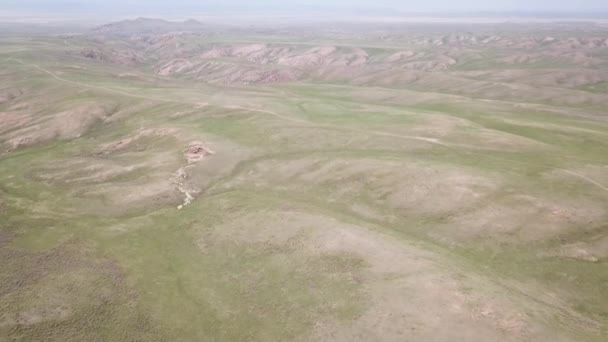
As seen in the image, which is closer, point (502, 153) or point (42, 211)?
point (42, 211)

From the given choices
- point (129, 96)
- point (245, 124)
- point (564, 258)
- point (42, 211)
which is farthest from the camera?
point (129, 96)

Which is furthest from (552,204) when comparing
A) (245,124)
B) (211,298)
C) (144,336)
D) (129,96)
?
(129,96)

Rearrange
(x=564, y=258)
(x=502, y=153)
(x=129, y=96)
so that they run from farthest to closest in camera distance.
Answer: (x=129, y=96), (x=502, y=153), (x=564, y=258)

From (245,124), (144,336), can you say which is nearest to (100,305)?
(144,336)

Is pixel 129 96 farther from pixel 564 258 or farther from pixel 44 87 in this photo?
pixel 564 258

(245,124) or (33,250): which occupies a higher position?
(245,124)

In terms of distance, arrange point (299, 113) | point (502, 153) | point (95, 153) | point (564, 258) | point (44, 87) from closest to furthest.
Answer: point (564, 258) < point (502, 153) < point (95, 153) < point (299, 113) < point (44, 87)

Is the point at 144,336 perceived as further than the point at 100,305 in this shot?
No

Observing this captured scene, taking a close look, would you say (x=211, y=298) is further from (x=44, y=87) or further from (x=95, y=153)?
(x=44, y=87)

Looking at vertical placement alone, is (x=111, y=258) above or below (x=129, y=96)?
below
